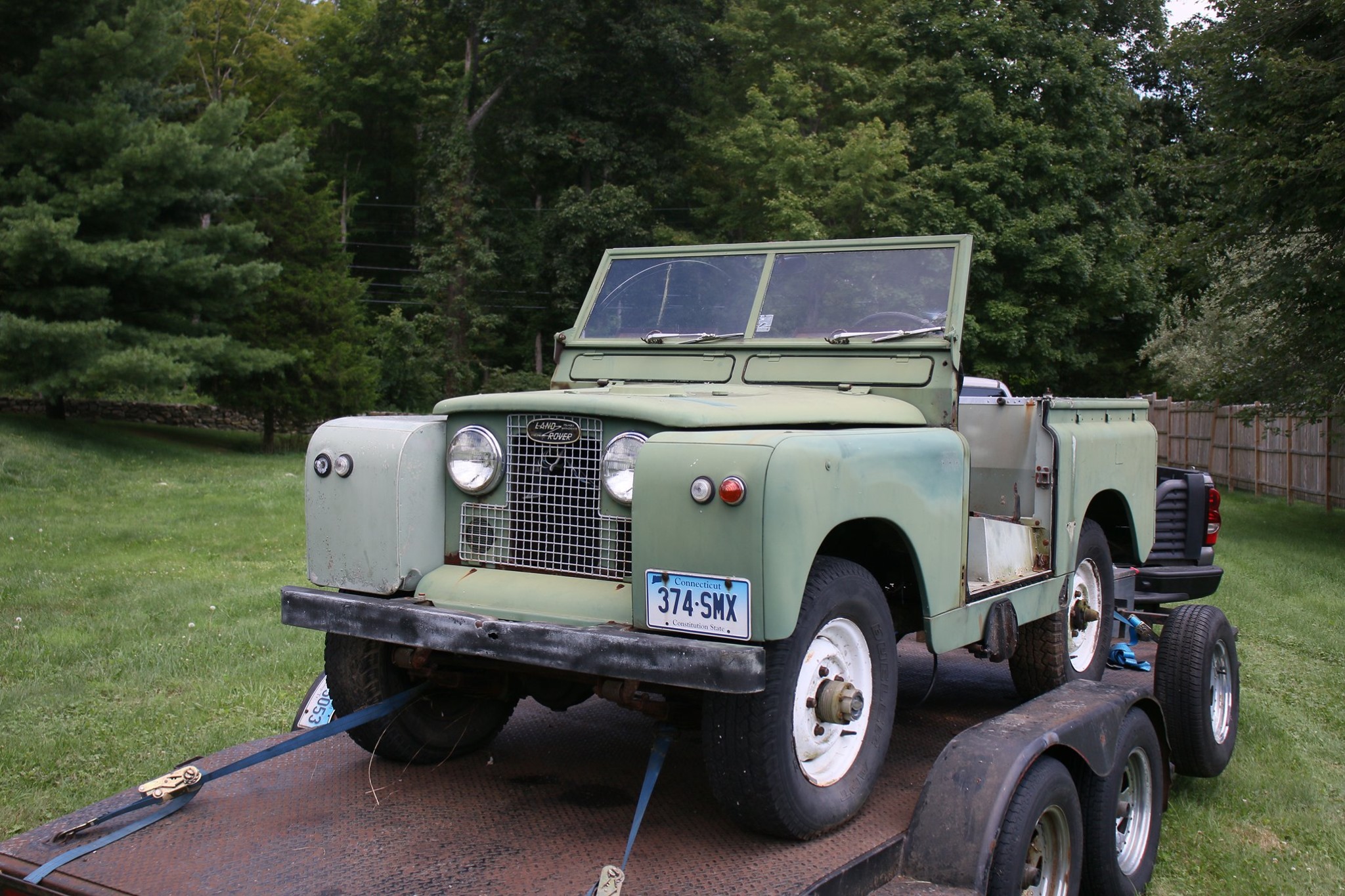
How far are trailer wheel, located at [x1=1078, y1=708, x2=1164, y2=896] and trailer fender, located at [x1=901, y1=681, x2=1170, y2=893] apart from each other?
108 mm

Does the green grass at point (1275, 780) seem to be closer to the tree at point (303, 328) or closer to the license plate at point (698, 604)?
the license plate at point (698, 604)

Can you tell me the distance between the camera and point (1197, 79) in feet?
53.2

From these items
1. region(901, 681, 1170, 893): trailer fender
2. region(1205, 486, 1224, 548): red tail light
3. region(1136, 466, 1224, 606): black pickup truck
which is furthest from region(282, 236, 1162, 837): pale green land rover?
region(1205, 486, 1224, 548): red tail light

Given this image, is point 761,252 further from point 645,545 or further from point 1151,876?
point 1151,876

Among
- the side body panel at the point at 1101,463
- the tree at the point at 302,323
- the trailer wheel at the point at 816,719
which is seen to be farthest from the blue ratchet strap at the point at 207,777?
the tree at the point at 302,323

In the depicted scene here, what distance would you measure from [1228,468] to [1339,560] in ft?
32.5

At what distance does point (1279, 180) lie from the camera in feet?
47.6

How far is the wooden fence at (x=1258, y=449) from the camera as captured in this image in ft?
61.3

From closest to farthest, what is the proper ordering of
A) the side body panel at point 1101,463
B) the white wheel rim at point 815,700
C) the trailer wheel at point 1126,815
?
the white wheel rim at point 815,700 < the trailer wheel at point 1126,815 < the side body panel at point 1101,463

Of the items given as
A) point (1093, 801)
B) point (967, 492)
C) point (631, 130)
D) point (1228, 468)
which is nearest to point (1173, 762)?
point (1093, 801)

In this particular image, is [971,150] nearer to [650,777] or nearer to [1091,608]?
[1091,608]

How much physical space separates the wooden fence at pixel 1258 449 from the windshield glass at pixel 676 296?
13.6 m

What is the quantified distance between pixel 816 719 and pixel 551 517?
3.53 feet

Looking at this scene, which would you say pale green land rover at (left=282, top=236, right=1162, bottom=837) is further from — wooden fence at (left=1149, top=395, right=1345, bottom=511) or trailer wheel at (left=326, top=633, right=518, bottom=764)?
wooden fence at (left=1149, top=395, right=1345, bottom=511)
